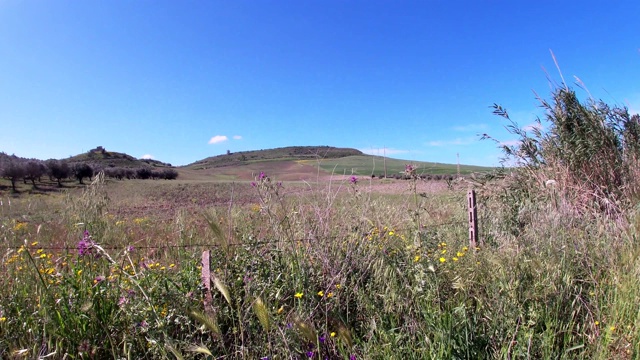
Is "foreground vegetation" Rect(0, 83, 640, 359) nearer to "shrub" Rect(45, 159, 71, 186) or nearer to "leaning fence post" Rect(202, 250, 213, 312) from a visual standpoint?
"leaning fence post" Rect(202, 250, 213, 312)

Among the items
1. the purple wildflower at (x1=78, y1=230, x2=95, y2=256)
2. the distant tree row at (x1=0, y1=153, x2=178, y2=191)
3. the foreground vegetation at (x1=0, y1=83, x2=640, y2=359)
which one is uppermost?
the distant tree row at (x1=0, y1=153, x2=178, y2=191)

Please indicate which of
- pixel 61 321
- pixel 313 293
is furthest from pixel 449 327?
pixel 61 321

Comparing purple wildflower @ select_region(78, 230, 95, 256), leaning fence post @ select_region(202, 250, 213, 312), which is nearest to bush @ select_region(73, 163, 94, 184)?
purple wildflower @ select_region(78, 230, 95, 256)

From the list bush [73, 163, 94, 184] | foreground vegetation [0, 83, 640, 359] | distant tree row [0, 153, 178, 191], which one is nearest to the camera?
foreground vegetation [0, 83, 640, 359]

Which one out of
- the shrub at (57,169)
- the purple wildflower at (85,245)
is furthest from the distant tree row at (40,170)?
the purple wildflower at (85,245)

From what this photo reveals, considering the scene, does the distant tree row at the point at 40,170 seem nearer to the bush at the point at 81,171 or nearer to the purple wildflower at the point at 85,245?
the bush at the point at 81,171

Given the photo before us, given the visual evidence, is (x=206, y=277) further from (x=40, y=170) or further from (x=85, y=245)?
(x=40, y=170)

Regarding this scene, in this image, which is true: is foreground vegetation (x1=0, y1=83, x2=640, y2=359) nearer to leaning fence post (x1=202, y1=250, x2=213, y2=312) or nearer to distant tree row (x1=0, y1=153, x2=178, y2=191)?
leaning fence post (x1=202, y1=250, x2=213, y2=312)

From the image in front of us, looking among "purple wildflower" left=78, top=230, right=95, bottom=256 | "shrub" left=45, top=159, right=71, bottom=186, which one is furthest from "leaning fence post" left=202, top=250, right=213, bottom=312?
"shrub" left=45, top=159, right=71, bottom=186

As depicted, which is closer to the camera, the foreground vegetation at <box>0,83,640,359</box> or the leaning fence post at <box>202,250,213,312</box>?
the foreground vegetation at <box>0,83,640,359</box>

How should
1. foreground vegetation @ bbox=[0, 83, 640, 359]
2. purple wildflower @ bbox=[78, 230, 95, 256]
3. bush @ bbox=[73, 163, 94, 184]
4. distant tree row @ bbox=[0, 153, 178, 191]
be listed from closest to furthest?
foreground vegetation @ bbox=[0, 83, 640, 359], purple wildflower @ bbox=[78, 230, 95, 256], distant tree row @ bbox=[0, 153, 178, 191], bush @ bbox=[73, 163, 94, 184]

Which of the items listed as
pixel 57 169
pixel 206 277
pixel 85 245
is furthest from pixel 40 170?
pixel 206 277

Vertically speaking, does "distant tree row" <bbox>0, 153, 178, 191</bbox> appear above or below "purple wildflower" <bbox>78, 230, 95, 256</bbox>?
above

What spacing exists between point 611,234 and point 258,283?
11.9 feet
